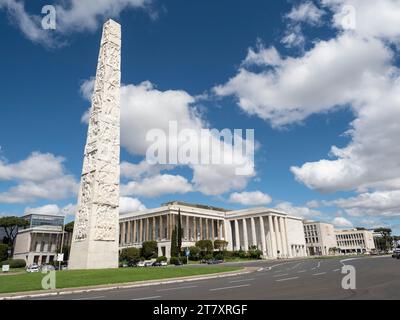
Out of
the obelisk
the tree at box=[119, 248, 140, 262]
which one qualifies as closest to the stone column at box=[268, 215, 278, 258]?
the tree at box=[119, 248, 140, 262]

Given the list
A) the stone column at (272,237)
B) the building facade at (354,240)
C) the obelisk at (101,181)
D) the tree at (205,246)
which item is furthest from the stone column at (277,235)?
the obelisk at (101,181)

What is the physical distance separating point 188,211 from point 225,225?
1922 cm

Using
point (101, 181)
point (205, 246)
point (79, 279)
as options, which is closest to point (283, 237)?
point (205, 246)

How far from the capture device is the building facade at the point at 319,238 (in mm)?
147613

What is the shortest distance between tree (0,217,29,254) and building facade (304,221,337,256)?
375ft

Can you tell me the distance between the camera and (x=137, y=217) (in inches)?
4518

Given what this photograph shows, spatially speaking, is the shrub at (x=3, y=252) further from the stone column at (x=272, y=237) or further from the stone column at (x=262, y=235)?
the stone column at (x=272, y=237)

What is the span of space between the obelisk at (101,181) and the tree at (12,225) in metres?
95.8

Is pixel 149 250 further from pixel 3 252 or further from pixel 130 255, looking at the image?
pixel 3 252

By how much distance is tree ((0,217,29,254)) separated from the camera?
117 metres

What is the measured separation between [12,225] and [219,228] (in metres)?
72.7

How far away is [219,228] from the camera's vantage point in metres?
120

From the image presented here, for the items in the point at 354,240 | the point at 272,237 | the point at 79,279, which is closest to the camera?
the point at 79,279
